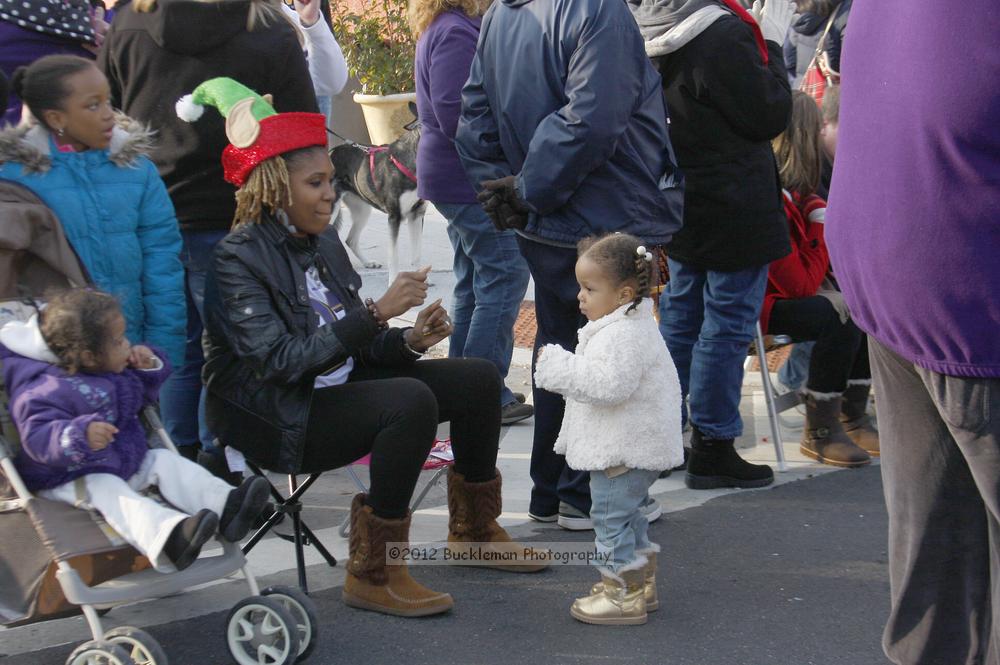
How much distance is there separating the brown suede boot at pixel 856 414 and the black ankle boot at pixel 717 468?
2.59 feet

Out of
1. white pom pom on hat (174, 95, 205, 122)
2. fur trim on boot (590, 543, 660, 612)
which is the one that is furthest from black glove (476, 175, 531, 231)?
fur trim on boot (590, 543, 660, 612)

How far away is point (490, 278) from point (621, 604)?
229cm

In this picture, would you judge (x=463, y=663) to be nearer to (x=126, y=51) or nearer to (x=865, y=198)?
(x=865, y=198)

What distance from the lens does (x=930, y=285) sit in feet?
8.21

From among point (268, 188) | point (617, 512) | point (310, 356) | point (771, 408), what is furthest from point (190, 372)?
point (771, 408)

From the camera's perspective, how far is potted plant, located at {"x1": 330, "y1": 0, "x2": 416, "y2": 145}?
36.7ft

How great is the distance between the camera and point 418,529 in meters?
4.77

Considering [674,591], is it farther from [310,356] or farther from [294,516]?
[310,356]

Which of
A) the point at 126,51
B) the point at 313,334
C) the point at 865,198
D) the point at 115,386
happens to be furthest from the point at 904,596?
the point at 126,51

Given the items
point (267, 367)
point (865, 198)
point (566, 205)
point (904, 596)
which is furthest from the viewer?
point (566, 205)

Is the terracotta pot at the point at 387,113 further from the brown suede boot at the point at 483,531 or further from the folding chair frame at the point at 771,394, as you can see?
the brown suede boot at the point at 483,531

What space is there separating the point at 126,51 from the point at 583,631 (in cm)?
261

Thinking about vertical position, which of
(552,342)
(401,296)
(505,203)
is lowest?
(552,342)

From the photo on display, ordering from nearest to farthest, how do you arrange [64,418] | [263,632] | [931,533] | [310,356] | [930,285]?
[930,285] < [931,533] < [64,418] < [263,632] < [310,356]
